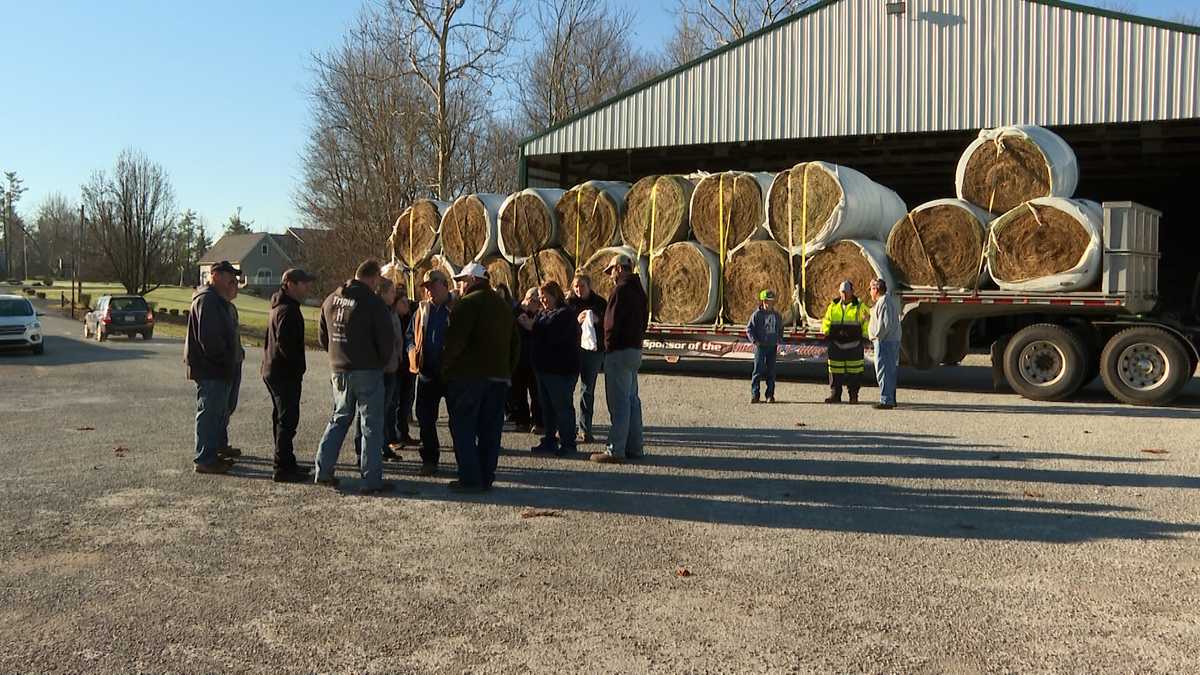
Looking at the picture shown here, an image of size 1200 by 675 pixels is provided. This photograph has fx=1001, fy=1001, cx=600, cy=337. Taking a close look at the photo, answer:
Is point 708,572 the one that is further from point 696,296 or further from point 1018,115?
point 1018,115

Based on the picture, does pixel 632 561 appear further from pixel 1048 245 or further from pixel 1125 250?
pixel 1125 250

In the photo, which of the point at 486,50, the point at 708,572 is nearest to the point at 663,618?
the point at 708,572

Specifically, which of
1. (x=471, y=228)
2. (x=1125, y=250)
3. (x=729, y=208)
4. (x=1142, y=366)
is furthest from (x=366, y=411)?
(x=471, y=228)

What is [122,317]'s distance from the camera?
96.0 feet

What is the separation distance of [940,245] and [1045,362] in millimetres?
2078

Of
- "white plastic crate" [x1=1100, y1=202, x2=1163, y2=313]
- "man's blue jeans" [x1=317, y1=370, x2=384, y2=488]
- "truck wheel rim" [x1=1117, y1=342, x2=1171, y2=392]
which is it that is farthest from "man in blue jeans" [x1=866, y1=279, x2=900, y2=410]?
"man's blue jeans" [x1=317, y1=370, x2=384, y2=488]

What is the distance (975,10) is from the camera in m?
17.1

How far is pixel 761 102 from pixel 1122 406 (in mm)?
9179

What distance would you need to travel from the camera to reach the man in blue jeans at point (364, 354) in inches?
275

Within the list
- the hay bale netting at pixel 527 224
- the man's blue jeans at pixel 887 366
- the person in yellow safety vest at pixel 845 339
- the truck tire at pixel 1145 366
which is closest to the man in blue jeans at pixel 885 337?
the man's blue jeans at pixel 887 366

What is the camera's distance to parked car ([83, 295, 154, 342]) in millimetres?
29062

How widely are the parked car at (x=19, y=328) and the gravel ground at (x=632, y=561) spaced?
14.2 m

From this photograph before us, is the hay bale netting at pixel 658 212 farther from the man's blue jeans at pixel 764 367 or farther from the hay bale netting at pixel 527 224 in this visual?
the man's blue jeans at pixel 764 367

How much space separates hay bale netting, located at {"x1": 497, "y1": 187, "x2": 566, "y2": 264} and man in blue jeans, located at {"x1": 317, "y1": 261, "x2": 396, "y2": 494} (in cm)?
919
